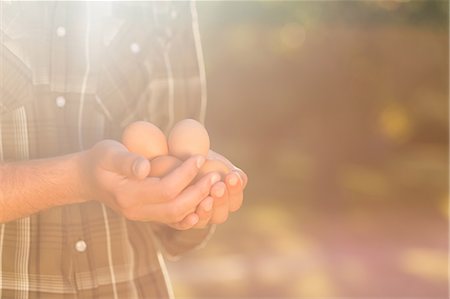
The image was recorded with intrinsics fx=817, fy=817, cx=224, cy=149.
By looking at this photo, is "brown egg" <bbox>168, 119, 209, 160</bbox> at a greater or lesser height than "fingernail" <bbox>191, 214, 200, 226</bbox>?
greater

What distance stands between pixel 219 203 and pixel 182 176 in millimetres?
117

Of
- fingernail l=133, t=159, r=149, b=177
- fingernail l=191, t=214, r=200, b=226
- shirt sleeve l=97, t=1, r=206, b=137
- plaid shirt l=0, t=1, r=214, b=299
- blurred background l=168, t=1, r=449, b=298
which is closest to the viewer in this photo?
fingernail l=133, t=159, r=149, b=177

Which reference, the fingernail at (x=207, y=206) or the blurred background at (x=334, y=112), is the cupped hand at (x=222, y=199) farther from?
the blurred background at (x=334, y=112)

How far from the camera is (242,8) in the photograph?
10375 mm

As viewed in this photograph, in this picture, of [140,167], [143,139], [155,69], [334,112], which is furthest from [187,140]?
[334,112]

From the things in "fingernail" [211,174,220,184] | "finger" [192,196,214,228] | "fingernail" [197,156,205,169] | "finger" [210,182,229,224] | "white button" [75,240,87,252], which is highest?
"fingernail" [197,156,205,169]

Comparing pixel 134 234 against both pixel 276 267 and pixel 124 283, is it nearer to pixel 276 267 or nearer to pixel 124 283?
pixel 124 283

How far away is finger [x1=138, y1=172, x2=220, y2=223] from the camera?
145 centimetres

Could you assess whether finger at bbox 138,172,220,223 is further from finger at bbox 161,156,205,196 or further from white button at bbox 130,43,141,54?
white button at bbox 130,43,141,54

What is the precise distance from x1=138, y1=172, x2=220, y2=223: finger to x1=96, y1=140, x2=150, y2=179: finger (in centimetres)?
7

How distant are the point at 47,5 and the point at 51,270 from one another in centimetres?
55

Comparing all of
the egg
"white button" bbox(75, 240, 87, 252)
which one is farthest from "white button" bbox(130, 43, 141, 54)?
"white button" bbox(75, 240, 87, 252)

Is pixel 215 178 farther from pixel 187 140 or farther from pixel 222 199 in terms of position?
pixel 187 140

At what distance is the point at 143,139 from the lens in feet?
5.42
